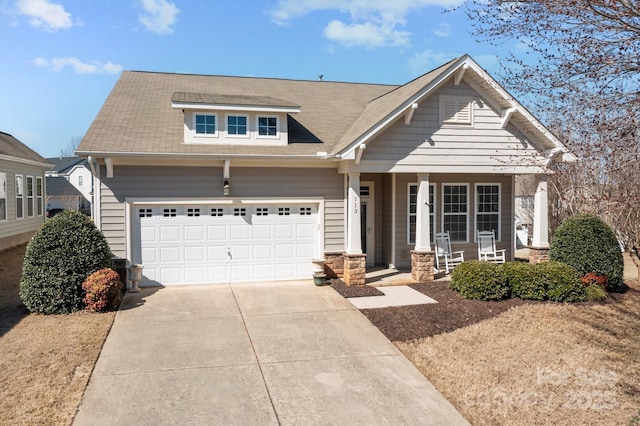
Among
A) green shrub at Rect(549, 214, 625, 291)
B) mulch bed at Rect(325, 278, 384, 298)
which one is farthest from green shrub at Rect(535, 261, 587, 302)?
mulch bed at Rect(325, 278, 384, 298)

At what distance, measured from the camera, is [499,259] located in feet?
50.2

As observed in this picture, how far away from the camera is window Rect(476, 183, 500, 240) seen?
15477 millimetres

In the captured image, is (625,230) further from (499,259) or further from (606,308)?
(606,308)

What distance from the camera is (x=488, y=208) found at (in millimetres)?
15578

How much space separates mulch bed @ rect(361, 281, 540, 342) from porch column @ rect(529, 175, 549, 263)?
146 inches

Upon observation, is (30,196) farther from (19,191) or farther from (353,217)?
(353,217)

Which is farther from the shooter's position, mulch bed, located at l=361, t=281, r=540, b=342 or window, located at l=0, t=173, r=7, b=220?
window, located at l=0, t=173, r=7, b=220

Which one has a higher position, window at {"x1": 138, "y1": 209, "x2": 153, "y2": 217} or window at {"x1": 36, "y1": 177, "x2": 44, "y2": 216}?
window at {"x1": 36, "y1": 177, "x2": 44, "y2": 216}

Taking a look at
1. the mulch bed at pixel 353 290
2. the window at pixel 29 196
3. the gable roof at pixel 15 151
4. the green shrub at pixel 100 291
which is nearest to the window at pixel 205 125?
the green shrub at pixel 100 291

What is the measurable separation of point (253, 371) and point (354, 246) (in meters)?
5.95

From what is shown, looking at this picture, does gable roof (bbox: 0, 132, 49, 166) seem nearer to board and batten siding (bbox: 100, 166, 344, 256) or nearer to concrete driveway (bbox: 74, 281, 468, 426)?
board and batten siding (bbox: 100, 166, 344, 256)

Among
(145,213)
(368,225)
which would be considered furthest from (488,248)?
(145,213)

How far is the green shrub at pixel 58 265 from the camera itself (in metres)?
9.87

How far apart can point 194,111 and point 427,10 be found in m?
6.78
